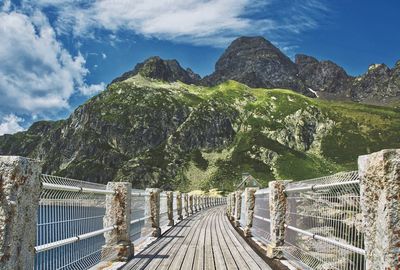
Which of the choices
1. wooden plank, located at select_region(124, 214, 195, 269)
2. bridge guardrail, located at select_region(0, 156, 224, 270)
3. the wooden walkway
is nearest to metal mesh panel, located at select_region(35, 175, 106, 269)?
bridge guardrail, located at select_region(0, 156, 224, 270)

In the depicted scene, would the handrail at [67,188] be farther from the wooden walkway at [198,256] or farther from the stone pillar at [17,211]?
the wooden walkway at [198,256]

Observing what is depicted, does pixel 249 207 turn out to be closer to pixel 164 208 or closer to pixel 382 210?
pixel 164 208

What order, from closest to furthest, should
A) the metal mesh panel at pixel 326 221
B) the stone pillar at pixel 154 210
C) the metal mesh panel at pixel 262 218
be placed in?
1. the metal mesh panel at pixel 326 221
2. the metal mesh panel at pixel 262 218
3. the stone pillar at pixel 154 210

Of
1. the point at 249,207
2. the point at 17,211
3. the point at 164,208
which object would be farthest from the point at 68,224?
the point at 164,208

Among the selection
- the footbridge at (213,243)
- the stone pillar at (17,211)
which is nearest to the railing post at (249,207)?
the footbridge at (213,243)

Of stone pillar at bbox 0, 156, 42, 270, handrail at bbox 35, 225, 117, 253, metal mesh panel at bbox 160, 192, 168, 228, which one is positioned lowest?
metal mesh panel at bbox 160, 192, 168, 228

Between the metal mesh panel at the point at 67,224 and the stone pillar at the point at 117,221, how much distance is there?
0.72 metres

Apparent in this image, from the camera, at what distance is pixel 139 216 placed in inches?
537

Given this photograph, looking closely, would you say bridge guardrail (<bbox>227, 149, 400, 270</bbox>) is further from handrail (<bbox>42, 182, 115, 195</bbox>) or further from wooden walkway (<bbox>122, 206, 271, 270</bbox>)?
handrail (<bbox>42, 182, 115, 195</bbox>)

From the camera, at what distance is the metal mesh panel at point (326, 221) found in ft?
18.1

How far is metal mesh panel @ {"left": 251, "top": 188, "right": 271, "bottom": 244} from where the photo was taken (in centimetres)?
1203

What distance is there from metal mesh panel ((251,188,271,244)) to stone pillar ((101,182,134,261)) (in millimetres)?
3501

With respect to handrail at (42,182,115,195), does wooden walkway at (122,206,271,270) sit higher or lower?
lower

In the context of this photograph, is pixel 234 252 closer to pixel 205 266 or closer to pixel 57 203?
pixel 205 266
